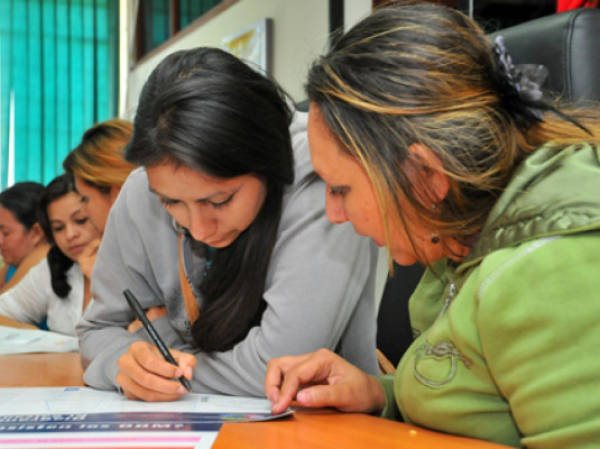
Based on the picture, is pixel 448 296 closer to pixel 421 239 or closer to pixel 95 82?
pixel 421 239

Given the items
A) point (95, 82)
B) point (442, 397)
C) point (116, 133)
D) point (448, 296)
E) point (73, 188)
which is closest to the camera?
point (442, 397)

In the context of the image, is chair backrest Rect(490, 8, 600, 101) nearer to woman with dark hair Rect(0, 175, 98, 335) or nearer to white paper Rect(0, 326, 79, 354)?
white paper Rect(0, 326, 79, 354)

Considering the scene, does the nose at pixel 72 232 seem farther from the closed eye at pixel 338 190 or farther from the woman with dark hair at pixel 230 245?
the closed eye at pixel 338 190

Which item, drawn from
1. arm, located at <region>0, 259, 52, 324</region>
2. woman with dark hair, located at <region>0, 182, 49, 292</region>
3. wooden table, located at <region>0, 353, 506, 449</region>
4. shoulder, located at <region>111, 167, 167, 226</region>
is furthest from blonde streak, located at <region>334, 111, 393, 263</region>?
woman with dark hair, located at <region>0, 182, 49, 292</region>

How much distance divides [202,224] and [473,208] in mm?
455

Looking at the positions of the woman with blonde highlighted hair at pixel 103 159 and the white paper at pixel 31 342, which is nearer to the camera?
the white paper at pixel 31 342

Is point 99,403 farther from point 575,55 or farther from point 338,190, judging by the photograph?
point 575,55

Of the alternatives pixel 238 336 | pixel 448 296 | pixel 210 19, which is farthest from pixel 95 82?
pixel 448 296

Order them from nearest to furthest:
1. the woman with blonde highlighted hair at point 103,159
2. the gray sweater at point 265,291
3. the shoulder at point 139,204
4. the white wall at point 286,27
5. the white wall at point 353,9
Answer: the gray sweater at point 265,291
the shoulder at point 139,204
the woman with blonde highlighted hair at point 103,159
the white wall at point 353,9
the white wall at point 286,27

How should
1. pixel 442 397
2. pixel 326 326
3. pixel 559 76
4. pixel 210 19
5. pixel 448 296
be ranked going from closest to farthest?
pixel 442 397 < pixel 448 296 < pixel 559 76 < pixel 326 326 < pixel 210 19

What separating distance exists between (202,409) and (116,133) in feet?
3.97

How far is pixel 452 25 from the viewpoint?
74 cm

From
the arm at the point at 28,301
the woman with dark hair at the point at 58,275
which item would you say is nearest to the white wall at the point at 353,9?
the woman with dark hair at the point at 58,275

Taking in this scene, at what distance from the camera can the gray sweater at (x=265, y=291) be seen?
1.03 meters
